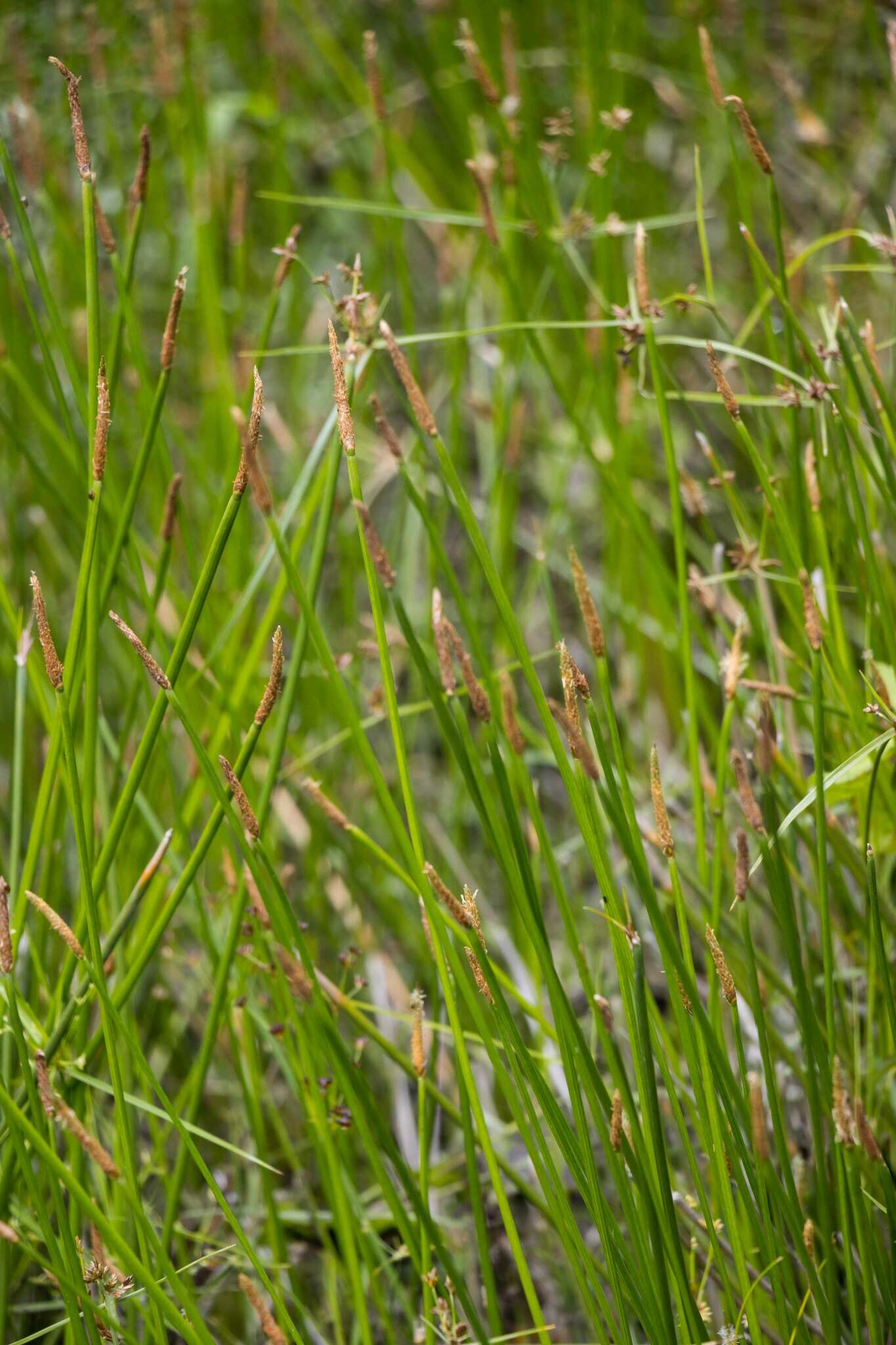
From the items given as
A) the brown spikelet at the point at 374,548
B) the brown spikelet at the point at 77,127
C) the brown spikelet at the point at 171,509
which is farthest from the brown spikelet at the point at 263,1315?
the brown spikelet at the point at 77,127

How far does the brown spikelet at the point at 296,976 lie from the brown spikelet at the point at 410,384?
0.27 metres

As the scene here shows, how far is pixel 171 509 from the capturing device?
2.47 feet

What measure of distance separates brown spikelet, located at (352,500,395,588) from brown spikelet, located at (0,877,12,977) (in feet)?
0.78

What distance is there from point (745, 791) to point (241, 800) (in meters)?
0.26

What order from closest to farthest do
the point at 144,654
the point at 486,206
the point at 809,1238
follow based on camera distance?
the point at 144,654
the point at 809,1238
the point at 486,206

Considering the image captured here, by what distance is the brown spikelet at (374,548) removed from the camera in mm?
500

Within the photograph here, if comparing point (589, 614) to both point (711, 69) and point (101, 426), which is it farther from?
point (711, 69)

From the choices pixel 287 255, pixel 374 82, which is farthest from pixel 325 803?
pixel 374 82

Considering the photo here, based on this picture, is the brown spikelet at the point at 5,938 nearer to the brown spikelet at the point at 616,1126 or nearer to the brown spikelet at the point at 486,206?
the brown spikelet at the point at 616,1126

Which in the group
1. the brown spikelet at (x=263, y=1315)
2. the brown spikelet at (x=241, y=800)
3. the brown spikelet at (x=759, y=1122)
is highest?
the brown spikelet at (x=241, y=800)

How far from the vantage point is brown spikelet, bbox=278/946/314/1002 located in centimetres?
52

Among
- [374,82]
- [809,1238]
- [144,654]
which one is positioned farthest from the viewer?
[374,82]

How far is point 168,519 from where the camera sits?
2.53 ft

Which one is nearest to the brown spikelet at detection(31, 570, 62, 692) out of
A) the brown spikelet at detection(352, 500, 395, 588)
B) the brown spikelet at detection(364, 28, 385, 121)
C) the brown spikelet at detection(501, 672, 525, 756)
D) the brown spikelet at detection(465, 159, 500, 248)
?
the brown spikelet at detection(352, 500, 395, 588)
